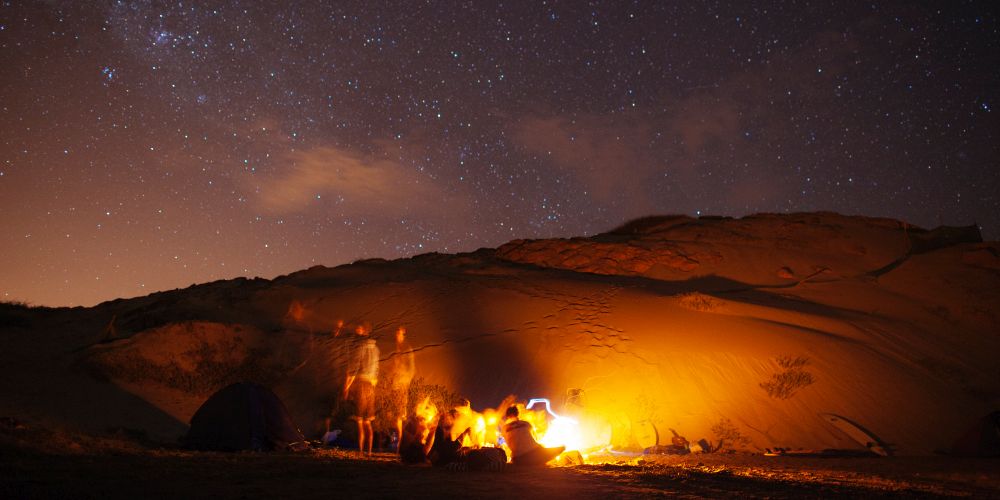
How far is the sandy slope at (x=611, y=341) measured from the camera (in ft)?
49.5

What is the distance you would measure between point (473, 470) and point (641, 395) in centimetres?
716

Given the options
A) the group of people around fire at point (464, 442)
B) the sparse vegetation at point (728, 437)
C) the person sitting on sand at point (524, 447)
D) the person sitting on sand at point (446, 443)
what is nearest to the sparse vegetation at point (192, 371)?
the group of people around fire at point (464, 442)

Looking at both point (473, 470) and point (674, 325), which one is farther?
point (674, 325)

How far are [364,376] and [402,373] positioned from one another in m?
1.18

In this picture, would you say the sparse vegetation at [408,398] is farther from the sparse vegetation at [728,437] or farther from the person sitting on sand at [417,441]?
the sparse vegetation at [728,437]

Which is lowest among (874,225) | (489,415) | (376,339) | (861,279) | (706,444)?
(706,444)

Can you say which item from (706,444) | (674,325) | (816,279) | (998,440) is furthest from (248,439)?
(816,279)

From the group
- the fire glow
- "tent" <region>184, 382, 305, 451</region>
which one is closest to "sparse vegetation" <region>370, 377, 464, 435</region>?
"tent" <region>184, 382, 305, 451</region>

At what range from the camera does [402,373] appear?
17781mm

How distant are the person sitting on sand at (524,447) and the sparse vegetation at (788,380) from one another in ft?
26.9

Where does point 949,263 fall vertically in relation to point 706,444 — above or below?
above

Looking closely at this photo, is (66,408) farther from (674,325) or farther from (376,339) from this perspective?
(674,325)

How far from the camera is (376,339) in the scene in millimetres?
20484

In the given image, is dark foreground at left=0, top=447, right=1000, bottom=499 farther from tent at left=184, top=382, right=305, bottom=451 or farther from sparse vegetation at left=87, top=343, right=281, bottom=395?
sparse vegetation at left=87, top=343, right=281, bottom=395
